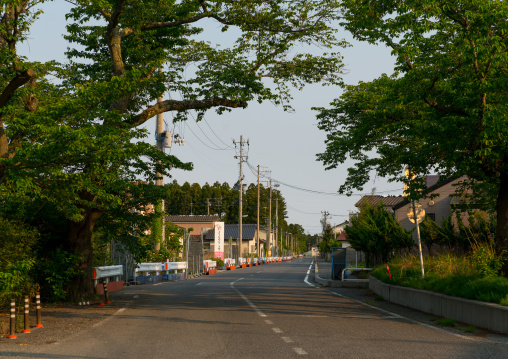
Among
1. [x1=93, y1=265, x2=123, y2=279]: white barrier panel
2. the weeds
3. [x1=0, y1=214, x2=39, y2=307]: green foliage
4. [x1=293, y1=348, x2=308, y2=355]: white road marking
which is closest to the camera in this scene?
[x1=293, y1=348, x2=308, y2=355]: white road marking

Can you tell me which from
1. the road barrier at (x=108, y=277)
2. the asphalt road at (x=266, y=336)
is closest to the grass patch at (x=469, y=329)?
the asphalt road at (x=266, y=336)

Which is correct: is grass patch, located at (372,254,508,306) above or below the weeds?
above

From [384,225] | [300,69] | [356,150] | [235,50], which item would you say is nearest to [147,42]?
[235,50]

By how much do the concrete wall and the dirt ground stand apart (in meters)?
8.71

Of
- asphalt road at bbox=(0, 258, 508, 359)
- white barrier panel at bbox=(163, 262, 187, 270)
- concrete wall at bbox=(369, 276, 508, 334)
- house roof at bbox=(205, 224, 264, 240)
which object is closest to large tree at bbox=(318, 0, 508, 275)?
concrete wall at bbox=(369, 276, 508, 334)

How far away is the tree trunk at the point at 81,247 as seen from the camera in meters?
18.6

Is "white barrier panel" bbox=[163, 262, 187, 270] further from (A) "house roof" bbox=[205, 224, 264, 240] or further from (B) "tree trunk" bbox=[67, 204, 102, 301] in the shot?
(A) "house roof" bbox=[205, 224, 264, 240]

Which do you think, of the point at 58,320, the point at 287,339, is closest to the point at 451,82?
the point at 287,339

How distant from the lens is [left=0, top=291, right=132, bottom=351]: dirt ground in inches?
428

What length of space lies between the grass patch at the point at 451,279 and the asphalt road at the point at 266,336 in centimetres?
140

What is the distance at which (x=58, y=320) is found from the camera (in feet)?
45.6

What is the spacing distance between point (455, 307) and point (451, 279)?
1948mm

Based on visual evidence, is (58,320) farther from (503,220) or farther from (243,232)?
(243,232)

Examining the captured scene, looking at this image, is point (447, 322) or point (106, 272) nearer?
point (447, 322)
